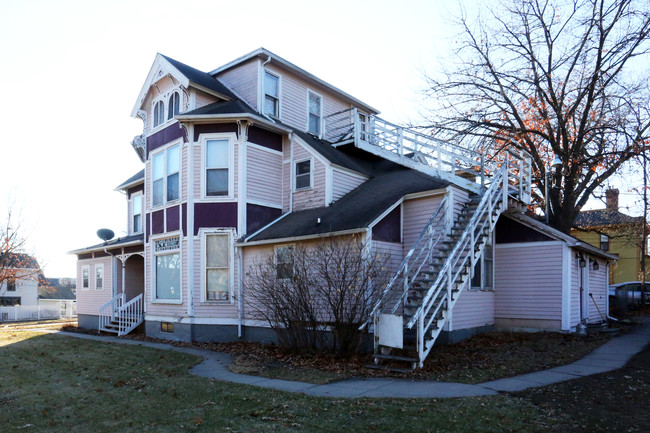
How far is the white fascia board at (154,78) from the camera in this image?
16469mm

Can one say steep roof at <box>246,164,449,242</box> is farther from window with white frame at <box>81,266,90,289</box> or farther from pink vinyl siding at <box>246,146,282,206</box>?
window with white frame at <box>81,266,90,289</box>

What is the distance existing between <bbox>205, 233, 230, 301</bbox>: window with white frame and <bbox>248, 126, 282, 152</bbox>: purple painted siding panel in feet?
10.7

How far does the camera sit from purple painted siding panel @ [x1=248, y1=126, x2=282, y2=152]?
16.1 metres

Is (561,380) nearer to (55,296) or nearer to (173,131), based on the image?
(173,131)

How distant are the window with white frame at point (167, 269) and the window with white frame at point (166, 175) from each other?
1.49 m

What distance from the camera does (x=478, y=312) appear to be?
14984 mm

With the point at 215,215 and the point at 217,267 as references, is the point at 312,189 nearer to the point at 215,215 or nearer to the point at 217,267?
the point at 215,215

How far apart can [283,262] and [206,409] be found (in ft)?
22.6

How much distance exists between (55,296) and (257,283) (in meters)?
72.4

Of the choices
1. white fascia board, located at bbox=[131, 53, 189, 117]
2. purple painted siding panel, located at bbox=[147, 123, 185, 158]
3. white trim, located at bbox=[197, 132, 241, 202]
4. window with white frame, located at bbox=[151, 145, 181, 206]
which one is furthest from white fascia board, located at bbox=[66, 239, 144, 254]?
white trim, located at bbox=[197, 132, 241, 202]

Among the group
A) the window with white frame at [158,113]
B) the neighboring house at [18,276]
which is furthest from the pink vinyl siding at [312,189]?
the neighboring house at [18,276]

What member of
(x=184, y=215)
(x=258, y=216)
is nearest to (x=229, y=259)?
(x=258, y=216)

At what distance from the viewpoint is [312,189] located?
16.1 meters

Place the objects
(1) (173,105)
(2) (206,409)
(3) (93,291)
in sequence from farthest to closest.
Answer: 1. (3) (93,291)
2. (1) (173,105)
3. (2) (206,409)
